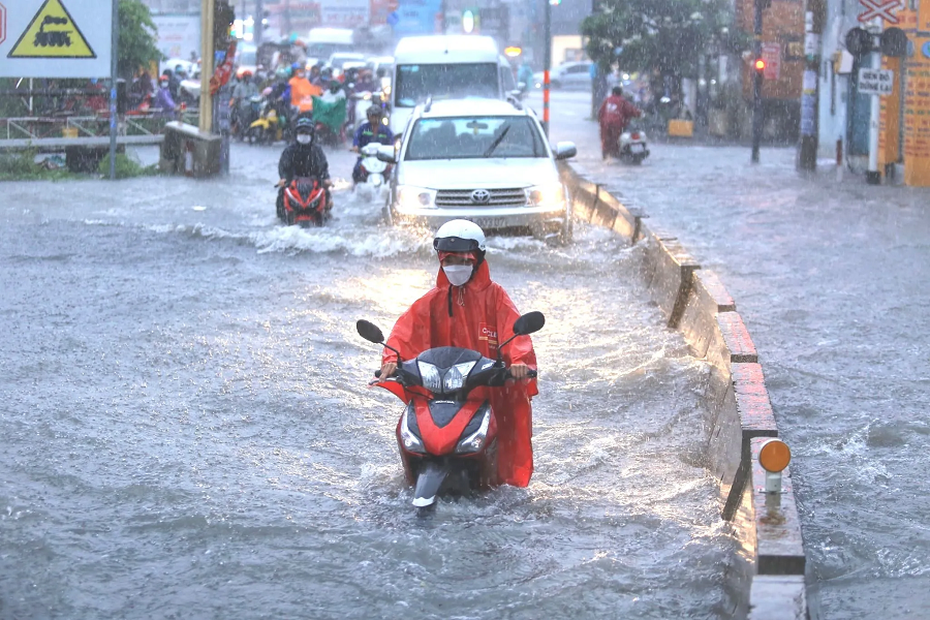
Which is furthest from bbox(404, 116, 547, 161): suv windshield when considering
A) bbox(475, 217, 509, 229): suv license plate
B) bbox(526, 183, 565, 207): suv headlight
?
bbox(475, 217, 509, 229): suv license plate

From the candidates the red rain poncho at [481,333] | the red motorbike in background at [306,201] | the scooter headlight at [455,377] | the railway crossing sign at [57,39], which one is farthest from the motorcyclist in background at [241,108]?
the scooter headlight at [455,377]

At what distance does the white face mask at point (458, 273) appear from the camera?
6.09 m

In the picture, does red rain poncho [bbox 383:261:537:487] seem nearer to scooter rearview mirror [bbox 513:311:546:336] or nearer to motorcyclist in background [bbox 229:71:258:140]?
scooter rearview mirror [bbox 513:311:546:336]

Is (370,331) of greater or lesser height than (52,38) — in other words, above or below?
below

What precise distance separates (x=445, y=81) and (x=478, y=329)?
54.2 feet

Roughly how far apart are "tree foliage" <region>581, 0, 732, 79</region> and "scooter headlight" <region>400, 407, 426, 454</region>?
101 ft

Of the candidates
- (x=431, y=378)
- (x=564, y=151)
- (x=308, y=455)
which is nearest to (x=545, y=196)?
(x=564, y=151)

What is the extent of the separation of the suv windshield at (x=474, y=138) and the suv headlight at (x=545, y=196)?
775 mm

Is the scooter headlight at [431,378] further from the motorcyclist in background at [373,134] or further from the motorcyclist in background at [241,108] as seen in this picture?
the motorcyclist in background at [241,108]

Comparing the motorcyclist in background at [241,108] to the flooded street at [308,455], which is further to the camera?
the motorcyclist in background at [241,108]

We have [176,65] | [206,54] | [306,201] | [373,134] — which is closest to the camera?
[306,201]

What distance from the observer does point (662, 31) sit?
35.8 m

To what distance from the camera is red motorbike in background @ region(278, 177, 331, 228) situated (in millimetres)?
15703

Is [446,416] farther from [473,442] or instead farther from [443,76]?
[443,76]
